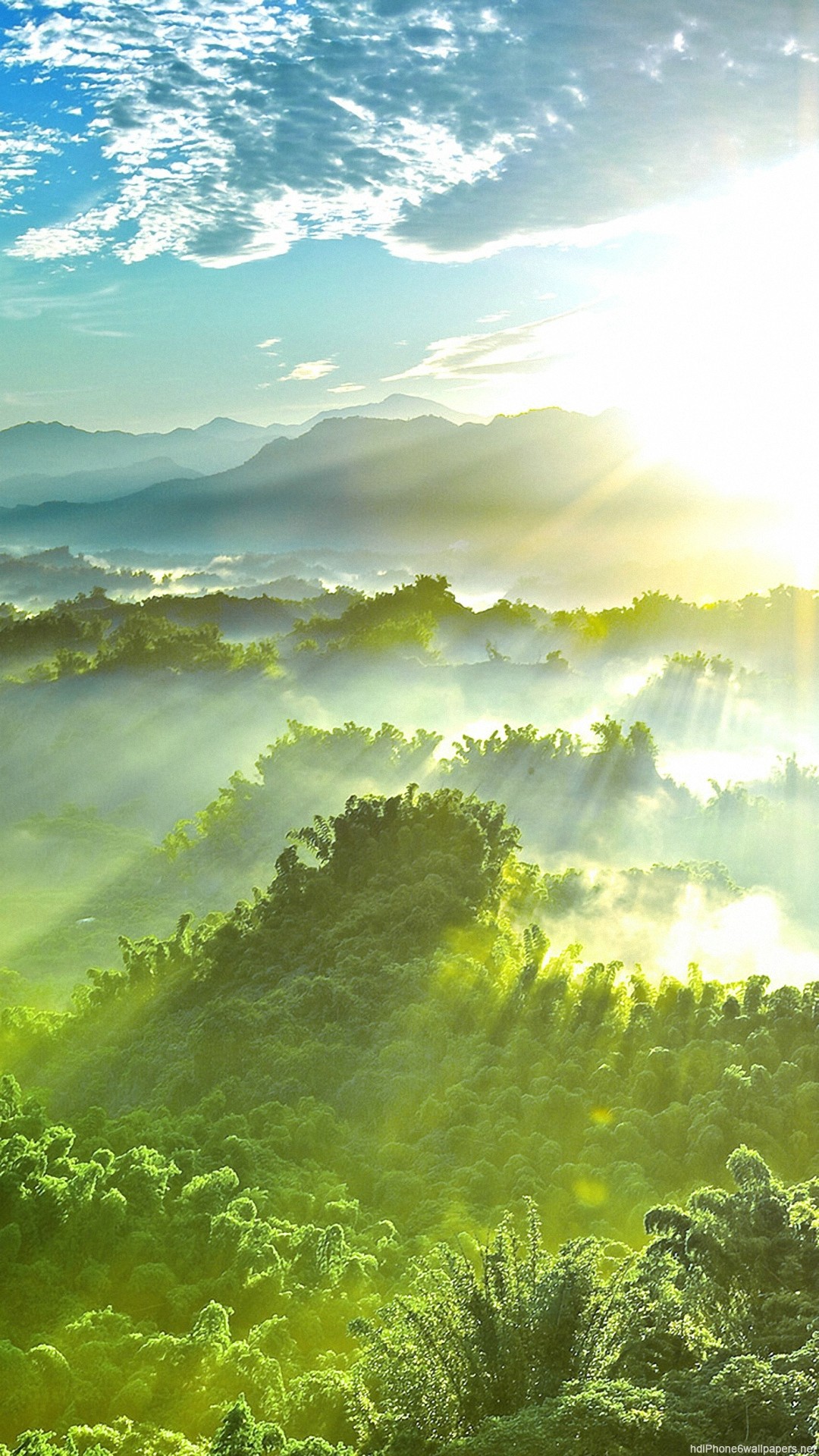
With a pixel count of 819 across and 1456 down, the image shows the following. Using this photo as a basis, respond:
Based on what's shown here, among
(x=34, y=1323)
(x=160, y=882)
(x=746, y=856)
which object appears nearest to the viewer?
(x=34, y=1323)

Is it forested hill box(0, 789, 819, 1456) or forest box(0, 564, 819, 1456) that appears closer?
forested hill box(0, 789, 819, 1456)

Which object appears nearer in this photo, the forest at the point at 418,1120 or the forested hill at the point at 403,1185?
the forested hill at the point at 403,1185

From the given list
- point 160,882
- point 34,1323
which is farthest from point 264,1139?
point 160,882

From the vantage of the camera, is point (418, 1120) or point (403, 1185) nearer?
point (403, 1185)

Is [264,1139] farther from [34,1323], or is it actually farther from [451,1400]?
[451,1400]
